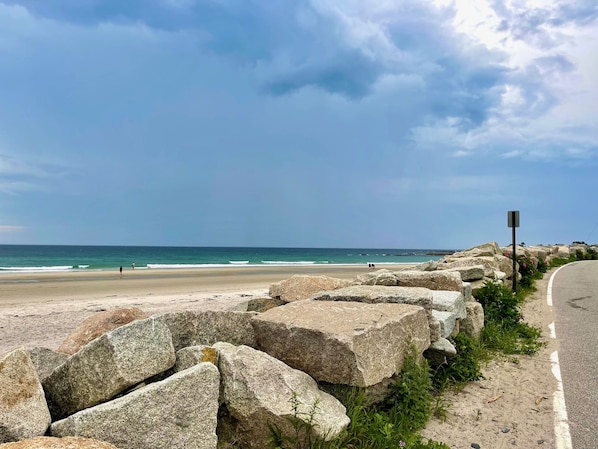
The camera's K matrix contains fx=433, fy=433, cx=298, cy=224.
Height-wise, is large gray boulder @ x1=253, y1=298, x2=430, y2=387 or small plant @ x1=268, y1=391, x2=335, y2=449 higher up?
large gray boulder @ x1=253, y1=298, x2=430, y2=387

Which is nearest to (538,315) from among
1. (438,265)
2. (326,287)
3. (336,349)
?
(438,265)

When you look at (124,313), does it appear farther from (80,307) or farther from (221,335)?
(80,307)

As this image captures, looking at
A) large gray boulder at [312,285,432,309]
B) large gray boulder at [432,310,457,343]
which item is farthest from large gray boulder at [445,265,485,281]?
large gray boulder at [312,285,432,309]

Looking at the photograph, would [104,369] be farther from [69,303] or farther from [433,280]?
[69,303]

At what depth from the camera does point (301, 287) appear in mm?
8539

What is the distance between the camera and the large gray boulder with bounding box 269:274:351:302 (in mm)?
8375

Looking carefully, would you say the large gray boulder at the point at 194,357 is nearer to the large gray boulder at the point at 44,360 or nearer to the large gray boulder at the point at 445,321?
the large gray boulder at the point at 44,360

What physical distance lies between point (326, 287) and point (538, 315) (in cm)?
649

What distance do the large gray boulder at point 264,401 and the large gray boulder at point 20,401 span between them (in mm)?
1420

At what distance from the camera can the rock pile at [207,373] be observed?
10.2 ft

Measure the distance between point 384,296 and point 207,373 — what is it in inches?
138

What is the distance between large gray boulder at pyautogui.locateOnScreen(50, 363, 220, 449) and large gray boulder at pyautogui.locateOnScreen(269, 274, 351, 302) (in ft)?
16.0

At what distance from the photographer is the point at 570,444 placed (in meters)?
4.36

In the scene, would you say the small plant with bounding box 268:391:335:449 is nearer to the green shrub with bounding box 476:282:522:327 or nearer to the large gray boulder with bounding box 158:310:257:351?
the large gray boulder with bounding box 158:310:257:351
